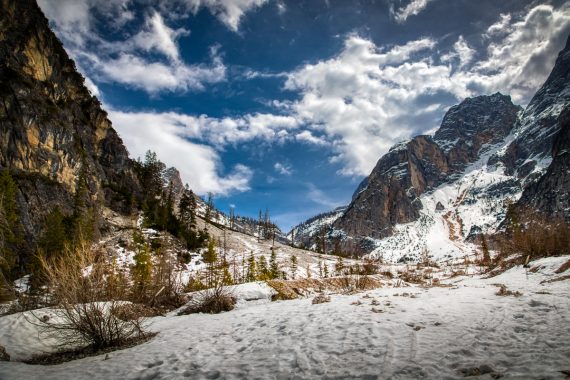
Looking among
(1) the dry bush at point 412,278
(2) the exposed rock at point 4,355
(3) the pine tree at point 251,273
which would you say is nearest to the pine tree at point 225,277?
(3) the pine tree at point 251,273

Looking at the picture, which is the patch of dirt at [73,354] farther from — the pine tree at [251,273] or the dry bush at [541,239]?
the pine tree at [251,273]

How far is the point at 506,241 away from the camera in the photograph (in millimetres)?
30906

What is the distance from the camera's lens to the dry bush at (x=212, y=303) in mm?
13609

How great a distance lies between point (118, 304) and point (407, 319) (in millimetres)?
8059

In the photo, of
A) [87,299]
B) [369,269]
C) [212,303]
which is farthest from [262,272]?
[87,299]

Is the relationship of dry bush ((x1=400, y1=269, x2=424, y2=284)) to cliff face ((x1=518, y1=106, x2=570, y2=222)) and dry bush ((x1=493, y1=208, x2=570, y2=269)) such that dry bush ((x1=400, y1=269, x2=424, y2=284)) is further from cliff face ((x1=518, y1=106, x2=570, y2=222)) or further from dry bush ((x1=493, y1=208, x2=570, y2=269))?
cliff face ((x1=518, y1=106, x2=570, y2=222))

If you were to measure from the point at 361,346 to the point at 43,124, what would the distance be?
65.0 meters

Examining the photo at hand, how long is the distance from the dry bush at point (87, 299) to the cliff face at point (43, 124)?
43426 mm

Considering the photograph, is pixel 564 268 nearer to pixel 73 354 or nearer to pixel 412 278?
pixel 412 278

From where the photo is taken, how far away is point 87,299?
809cm

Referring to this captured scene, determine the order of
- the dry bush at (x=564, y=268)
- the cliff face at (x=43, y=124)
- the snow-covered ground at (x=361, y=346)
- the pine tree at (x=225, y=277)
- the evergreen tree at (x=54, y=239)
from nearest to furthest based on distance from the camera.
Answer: the snow-covered ground at (x=361, y=346)
the dry bush at (x=564, y=268)
the pine tree at (x=225, y=277)
the evergreen tree at (x=54, y=239)
the cliff face at (x=43, y=124)

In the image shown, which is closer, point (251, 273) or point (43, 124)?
point (251, 273)

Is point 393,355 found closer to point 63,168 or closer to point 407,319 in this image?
point 407,319

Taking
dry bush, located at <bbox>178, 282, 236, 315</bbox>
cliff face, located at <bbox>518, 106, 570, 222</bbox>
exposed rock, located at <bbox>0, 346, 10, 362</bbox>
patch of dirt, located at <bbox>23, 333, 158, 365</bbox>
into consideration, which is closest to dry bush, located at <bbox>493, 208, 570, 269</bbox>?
dry bush, located at <bbox>178, 282, 236, 315</bbox>
